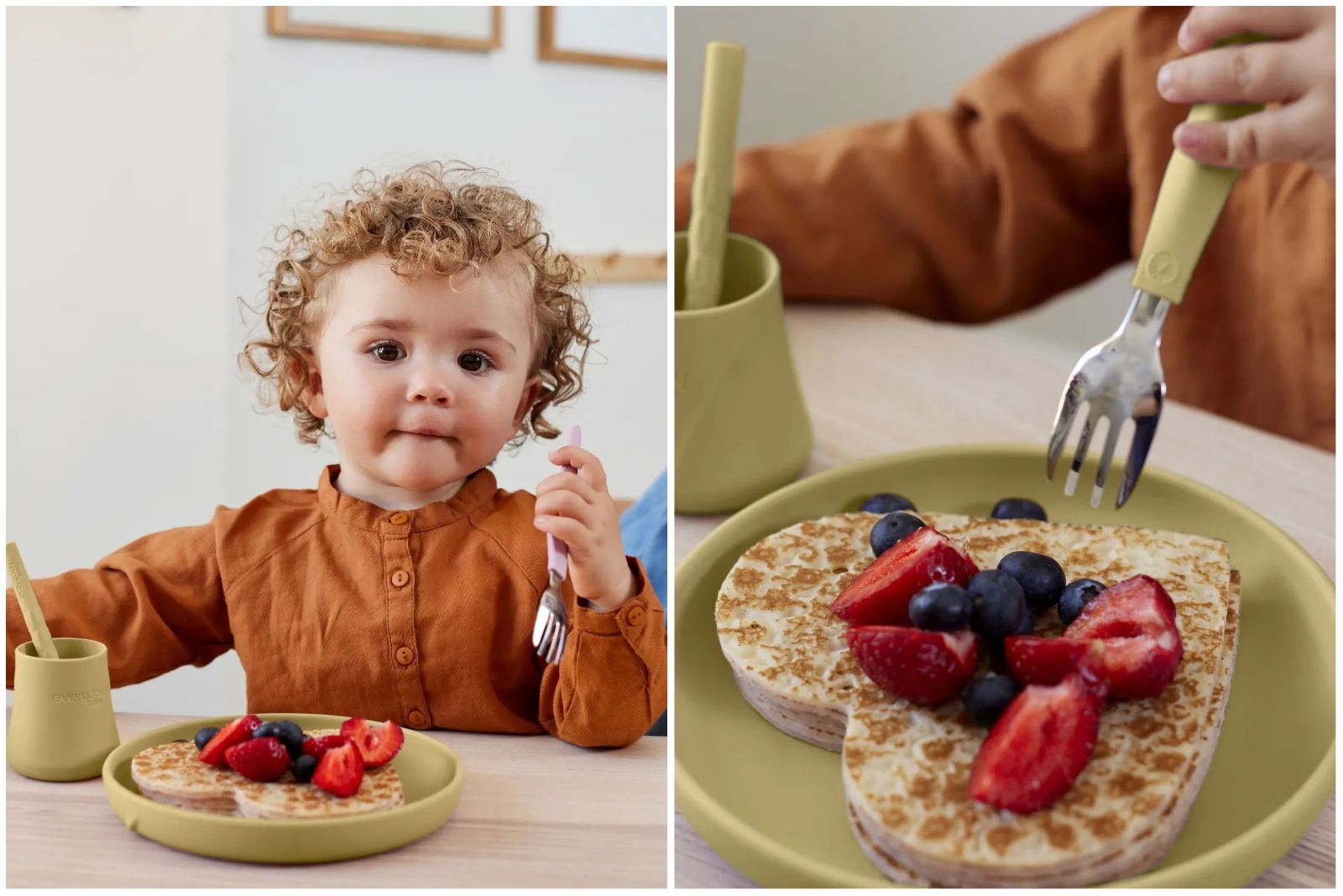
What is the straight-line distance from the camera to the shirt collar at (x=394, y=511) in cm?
102

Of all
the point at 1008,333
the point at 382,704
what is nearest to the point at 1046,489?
the point at 382,704

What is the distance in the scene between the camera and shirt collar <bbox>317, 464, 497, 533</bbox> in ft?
3.34

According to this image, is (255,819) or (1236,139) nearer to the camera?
(255,819)

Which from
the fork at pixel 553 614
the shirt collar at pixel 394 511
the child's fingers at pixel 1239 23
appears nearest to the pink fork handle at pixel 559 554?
the fork at pixel 553 614

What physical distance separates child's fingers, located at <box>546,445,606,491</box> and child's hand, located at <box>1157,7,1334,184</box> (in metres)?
0.51

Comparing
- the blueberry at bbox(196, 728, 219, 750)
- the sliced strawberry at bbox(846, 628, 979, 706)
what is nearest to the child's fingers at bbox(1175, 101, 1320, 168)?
the sliced strawberry at bbox(846, 628, 979, 706)

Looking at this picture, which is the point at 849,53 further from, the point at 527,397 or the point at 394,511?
the point at 394,511

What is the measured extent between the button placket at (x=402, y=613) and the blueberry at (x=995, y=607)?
473mm

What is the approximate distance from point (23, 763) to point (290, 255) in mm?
469

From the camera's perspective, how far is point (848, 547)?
0.96 meters

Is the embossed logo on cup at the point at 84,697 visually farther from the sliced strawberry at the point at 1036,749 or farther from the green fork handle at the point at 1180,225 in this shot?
the green fork handle at the point at 1180,225

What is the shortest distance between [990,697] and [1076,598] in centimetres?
15

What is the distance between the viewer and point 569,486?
94 centimetres

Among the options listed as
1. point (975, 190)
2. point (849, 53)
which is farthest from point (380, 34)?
point (849, 53)
